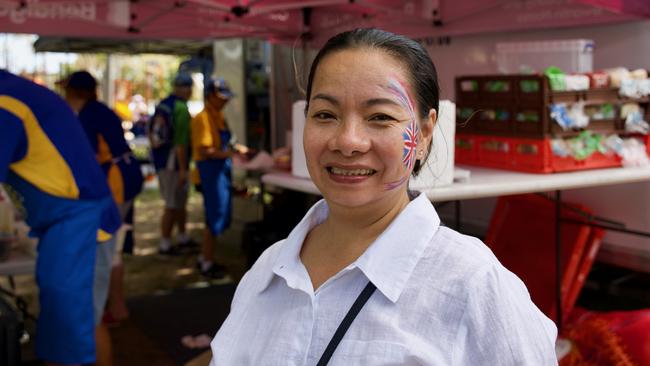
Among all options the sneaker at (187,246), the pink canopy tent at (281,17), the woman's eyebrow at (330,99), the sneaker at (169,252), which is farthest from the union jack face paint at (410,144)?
the sneaker at (187,246)

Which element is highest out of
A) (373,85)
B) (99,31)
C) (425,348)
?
(99,31)

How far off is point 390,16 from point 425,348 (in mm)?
4514

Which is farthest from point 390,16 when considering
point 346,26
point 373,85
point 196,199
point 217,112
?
point 196,199

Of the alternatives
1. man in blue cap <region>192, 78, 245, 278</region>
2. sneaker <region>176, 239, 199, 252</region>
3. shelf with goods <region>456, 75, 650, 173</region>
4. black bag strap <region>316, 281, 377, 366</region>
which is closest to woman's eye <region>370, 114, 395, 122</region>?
black bag strap <region>316, 281, 377, 366</region>

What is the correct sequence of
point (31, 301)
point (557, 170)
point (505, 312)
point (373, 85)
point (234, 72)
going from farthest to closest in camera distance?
point (234, 72) → point (31, 301) → point (557, 170) → point (373, 85) → point (505, 312)

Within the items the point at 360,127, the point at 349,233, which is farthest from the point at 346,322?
the point at 360,127

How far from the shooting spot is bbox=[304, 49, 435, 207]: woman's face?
115 cm

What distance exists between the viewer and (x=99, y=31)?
5570mm

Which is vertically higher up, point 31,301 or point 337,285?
point 337,285

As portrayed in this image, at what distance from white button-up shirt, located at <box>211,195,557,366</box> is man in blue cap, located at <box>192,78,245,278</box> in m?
4.78

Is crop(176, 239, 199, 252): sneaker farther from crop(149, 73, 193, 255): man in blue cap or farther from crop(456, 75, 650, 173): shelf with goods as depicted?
crop(456, 75, 650, 173): shelf with goods

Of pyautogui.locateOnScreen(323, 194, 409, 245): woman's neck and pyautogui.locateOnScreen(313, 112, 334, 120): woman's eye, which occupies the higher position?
pyautogui.locateOnScreen(313, 112, 334, 120): woman's eye

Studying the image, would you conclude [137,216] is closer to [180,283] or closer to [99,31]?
[180,283]

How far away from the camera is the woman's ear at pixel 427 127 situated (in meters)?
1.29
